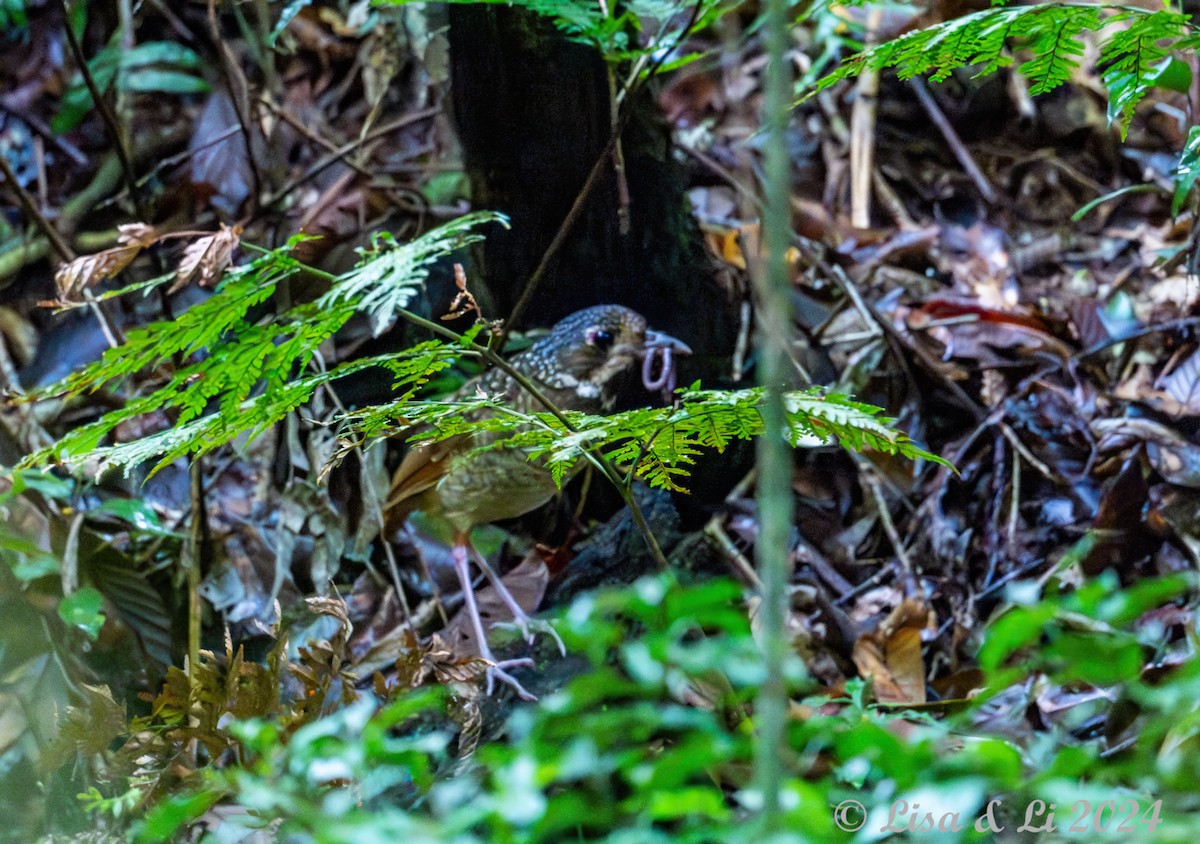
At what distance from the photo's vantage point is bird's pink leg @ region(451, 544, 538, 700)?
2936 mm

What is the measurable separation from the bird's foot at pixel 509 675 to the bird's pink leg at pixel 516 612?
0.10m

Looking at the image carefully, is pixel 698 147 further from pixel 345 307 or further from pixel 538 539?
pixel 345 307

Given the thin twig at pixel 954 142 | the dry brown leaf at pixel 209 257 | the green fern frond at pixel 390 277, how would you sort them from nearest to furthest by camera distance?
1. the green fern frond at pixel 390 277
2. the dry brown leaf at pixel 209 257
3. the thin twig at pixel 954 142

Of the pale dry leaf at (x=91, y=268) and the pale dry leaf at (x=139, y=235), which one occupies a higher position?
the pale dry leaf at (x=139, y=235)

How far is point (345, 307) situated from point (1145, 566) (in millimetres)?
2579

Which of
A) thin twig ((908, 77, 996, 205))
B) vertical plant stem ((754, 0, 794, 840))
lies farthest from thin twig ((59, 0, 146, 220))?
thin twig ((908, 77, 996, 205))

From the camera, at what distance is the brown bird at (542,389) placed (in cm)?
318

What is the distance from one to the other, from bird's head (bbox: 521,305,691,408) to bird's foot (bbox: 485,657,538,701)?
82cm

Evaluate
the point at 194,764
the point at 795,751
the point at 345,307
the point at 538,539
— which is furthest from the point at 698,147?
the point at 795,751

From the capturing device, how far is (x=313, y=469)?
3867 mm

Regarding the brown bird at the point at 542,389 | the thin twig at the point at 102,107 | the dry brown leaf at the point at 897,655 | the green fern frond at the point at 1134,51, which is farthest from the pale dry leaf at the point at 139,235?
the dry brown leaf at the point at 897,655

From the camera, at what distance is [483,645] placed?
10.3 ft

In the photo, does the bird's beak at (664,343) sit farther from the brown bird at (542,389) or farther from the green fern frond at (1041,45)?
the green fern frond at (1041,45)

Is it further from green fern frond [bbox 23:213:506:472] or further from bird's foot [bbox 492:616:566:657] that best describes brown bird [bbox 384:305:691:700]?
green fern frond [bbox 23:213:506:472]
